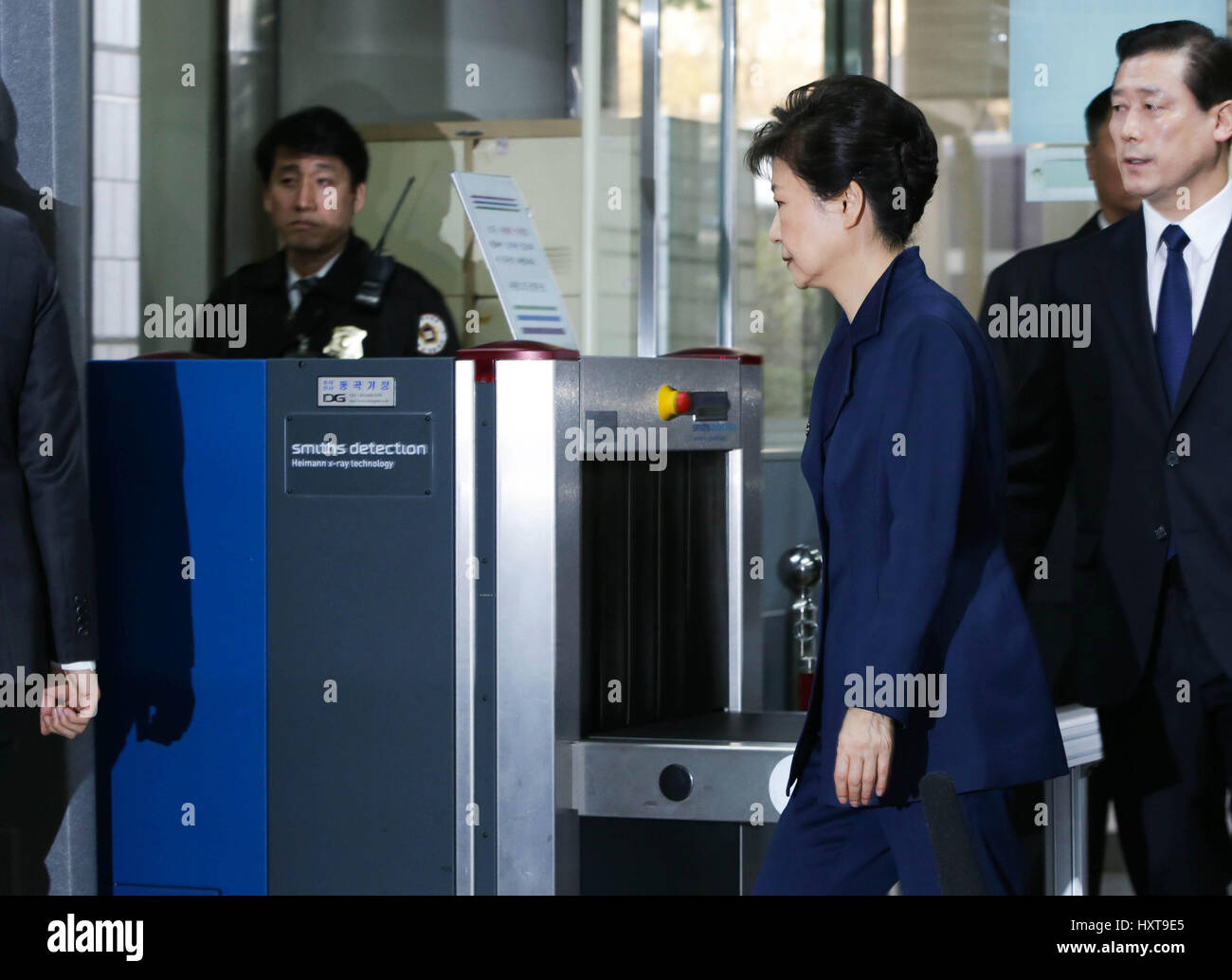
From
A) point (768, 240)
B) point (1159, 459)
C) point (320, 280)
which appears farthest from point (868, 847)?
point (768, 240)

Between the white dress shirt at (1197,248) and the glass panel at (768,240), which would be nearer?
the white dress shirt at (1197,248)

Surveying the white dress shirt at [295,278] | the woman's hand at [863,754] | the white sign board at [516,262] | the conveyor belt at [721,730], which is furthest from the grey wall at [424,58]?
the woman's hand at [863,754]

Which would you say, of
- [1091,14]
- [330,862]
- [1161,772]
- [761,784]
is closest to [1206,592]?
[1161,772]

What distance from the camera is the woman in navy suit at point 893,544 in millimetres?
2234

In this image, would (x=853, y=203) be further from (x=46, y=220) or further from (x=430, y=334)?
(x=430, y=334)

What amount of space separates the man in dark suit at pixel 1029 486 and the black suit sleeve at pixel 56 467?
5.07 ft

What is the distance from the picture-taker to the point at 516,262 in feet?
12.9

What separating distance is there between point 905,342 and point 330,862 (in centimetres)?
157

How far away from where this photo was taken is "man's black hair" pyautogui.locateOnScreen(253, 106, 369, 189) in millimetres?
4445

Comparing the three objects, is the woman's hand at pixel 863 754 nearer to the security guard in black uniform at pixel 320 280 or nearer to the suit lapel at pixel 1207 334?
the suit lapel at pixel 1207 334

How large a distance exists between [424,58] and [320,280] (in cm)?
167

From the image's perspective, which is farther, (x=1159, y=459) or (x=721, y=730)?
(x=721, y=730)

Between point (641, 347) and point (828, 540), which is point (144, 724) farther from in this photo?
point (828, 540)

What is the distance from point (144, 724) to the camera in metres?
3.40
